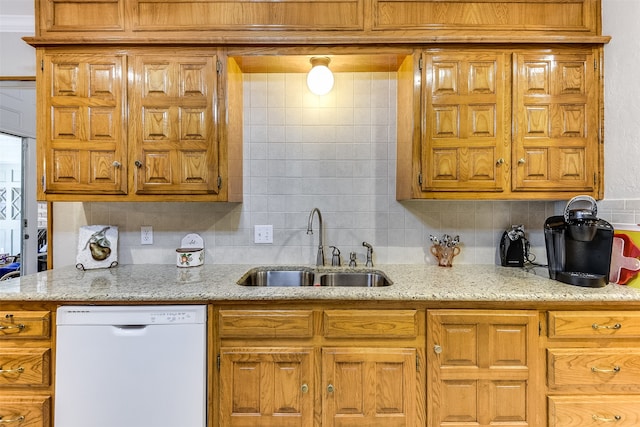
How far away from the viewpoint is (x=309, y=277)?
1.96 metres

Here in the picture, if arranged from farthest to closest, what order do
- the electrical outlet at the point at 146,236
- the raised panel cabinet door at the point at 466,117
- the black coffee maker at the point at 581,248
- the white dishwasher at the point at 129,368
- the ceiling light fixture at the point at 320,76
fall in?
the electrical outlet at the point at 146,236
the ceiling light fixture at the point at 320,76
the raised panel cabinet door at the point at 466,117
the black coffee maker at the point at 581,248
the white dishwasher at the point at 129,368

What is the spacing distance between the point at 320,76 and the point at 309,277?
1203 millimetres

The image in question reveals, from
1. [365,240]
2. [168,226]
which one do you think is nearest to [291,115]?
[365,240]

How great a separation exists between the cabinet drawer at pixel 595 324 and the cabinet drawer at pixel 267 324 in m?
1.08

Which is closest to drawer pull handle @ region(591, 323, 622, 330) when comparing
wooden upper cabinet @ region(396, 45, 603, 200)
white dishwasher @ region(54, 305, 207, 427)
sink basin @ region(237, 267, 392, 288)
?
wooden upper cabinet @ region(396, 45, 603, 200)

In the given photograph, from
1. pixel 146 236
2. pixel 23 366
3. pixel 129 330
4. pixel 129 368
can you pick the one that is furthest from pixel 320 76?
pixel 23 366

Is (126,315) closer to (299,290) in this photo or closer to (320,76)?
(299,290)

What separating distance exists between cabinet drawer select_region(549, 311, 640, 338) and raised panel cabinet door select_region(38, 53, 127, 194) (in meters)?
2.25

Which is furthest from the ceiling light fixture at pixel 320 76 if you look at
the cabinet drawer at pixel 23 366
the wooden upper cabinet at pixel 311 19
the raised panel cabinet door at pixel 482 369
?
the cabinet drawer at pixel 23 366

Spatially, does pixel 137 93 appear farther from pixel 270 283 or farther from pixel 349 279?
pixel 349 279

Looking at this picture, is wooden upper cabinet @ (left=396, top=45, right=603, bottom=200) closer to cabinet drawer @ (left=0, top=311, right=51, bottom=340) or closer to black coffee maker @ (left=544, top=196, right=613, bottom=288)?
black coffee maker @ (left=544, top=196, right=613, bottom=288)

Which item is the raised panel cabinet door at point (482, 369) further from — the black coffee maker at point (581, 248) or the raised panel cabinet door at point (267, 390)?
the raised panel cabinet door at point (267, 390)

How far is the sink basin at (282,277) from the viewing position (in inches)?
77.8

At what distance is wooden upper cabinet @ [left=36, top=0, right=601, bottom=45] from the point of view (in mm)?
1671
